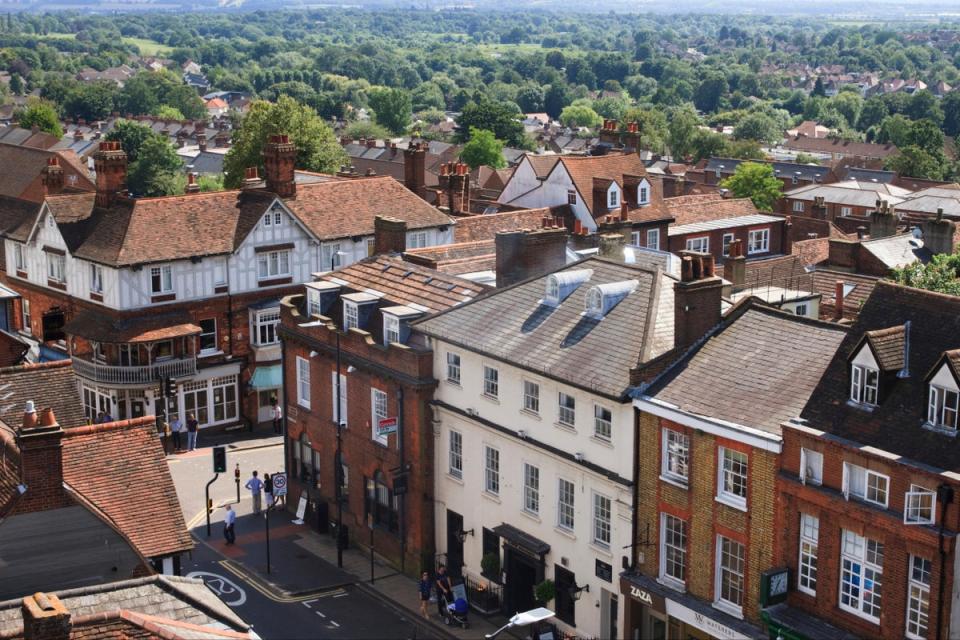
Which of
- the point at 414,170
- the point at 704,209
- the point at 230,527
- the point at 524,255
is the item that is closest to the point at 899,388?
the point at 524,255

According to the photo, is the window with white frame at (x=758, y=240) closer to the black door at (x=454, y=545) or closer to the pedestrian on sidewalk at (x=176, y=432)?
the pedestrian on sidewalk at (x=176, y=432)

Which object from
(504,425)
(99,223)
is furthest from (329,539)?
(99,223)

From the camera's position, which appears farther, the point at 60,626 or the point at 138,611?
the point at 138,611

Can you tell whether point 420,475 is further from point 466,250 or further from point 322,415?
point 466,250

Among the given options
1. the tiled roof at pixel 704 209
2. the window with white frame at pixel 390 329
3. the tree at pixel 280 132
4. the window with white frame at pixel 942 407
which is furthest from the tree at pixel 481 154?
the window with white frame at pixel 942 407

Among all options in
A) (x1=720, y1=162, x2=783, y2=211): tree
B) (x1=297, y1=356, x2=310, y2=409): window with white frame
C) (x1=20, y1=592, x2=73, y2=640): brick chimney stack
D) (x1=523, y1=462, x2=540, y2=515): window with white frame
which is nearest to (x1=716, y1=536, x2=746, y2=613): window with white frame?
(x1=523, y1=462, x2=540, y2=515): window with white frame

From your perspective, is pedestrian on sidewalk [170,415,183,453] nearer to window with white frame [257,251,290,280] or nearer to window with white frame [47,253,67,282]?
window with white frame [257,251,290,280]
